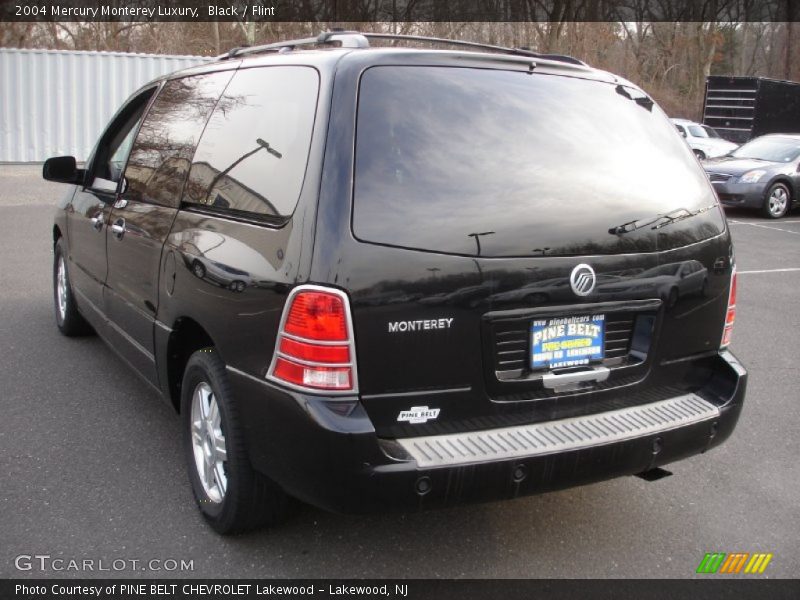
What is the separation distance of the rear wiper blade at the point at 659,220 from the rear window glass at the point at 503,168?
0.06 ft

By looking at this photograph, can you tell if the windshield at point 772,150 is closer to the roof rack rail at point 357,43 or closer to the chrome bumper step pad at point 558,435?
the roof rack rail at point 357,43

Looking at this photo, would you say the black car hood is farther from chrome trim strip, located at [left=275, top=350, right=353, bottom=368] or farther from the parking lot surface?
chrome trim strip, located at [left=275, top=350, right=353, bottom=368]

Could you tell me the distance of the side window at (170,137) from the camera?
361cm

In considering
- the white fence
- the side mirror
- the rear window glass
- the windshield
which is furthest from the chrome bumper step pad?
the white fence

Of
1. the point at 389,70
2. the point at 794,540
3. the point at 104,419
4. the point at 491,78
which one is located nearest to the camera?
the point at 389,70

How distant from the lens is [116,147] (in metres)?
4.89

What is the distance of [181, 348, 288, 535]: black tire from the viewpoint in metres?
2.97

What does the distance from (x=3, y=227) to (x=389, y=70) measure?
31.7ft

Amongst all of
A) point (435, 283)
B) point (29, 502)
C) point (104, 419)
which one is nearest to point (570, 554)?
point (435, 283)

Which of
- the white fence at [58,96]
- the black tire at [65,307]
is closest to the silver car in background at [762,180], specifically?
the white fence at [58,96]

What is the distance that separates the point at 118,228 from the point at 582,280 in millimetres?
2472

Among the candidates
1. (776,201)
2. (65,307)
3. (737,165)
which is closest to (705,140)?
(737,165)

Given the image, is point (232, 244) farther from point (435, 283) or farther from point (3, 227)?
point (3, 227)

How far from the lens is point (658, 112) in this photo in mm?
3557
